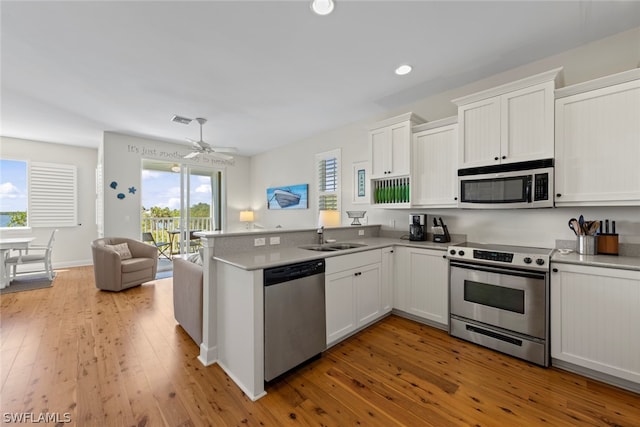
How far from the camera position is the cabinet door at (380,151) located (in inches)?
136

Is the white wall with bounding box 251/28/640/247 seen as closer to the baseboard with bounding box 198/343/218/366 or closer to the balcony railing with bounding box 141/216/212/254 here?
the baseboard with bounding box 198/343/218/366

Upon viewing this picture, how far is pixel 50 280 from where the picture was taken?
4711 millimetres

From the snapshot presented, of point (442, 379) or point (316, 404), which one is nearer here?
point (316, 404)

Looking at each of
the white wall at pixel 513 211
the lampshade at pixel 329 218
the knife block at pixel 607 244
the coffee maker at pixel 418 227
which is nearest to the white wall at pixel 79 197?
the white wall at pixel 513 211

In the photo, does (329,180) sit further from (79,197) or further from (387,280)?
(79,197)

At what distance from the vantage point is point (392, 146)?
11.2 ft

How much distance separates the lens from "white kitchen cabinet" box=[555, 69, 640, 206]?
2.02m

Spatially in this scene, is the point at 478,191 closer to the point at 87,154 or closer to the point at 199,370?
the point at 199,370

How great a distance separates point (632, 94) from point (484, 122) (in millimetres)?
991

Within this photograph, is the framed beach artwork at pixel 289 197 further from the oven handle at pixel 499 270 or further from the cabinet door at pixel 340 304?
the oven handle at pixel 499 270

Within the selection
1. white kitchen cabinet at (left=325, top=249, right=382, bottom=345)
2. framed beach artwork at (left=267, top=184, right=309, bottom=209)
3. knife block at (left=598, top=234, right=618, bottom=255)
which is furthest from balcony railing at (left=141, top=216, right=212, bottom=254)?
knife block at (left=598, top=234, right=618, bottom=255)

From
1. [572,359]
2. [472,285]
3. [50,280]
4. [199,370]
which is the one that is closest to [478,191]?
[472,285]

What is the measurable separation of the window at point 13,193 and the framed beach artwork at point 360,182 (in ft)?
22.6

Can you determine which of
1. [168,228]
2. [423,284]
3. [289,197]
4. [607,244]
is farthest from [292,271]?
[168,228]
